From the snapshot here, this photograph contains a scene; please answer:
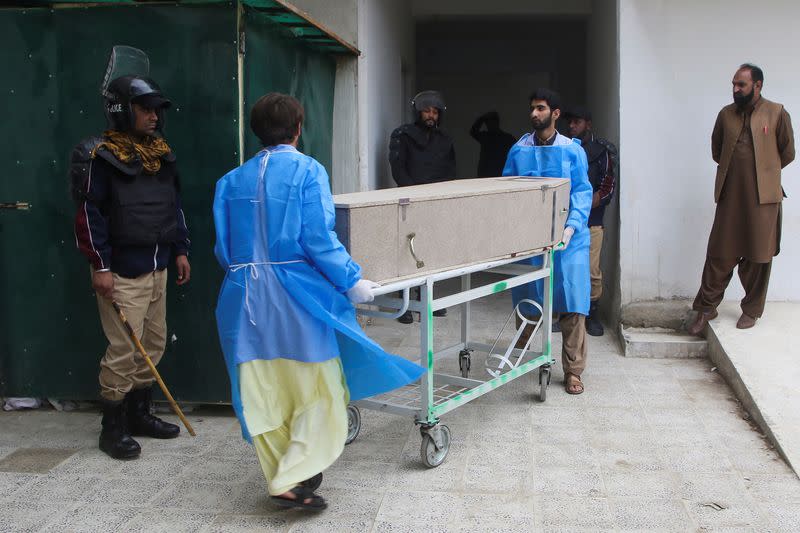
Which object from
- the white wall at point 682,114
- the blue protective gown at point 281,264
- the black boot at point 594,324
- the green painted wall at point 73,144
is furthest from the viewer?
the black boot at point 594,324

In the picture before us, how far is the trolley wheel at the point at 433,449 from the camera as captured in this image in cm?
397

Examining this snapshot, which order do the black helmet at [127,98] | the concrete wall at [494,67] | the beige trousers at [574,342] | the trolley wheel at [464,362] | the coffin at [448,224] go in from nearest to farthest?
the coffin at [448,224] → the black helmet at [127,98] → the beige trousers at [574,342] → the trolley wheel at [464,362] → the concrete wall at [494,67]

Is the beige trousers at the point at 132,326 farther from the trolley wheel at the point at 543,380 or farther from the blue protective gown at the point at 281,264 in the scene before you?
the trolley wheel at the point at 543,380

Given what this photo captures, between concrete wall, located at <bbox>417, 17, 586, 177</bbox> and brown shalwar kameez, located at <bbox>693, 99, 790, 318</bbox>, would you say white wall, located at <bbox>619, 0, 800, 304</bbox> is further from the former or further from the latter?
concrete wall, located at <bbox>417, 17, 586, 177</bbox>

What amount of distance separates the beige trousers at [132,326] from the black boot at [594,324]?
A: 3513 mm

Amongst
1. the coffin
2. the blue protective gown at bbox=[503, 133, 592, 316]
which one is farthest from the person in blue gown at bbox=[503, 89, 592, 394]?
the coffin

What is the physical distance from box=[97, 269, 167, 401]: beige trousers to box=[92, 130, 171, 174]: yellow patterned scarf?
0.51m

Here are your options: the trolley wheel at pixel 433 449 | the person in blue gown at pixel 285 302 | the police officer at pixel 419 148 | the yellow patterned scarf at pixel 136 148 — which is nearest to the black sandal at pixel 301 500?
the person in blue gown at pixel 285 302

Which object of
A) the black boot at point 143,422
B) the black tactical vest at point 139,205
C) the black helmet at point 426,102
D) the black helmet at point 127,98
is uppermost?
the black helmet at point 426,102

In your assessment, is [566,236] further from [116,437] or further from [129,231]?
[116,437]

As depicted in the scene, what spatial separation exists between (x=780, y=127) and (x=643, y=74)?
107 centimetres

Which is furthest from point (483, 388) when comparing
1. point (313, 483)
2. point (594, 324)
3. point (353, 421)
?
point (594, 324)

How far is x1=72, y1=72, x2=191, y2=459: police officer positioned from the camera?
3.93 metres

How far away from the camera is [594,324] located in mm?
6785
